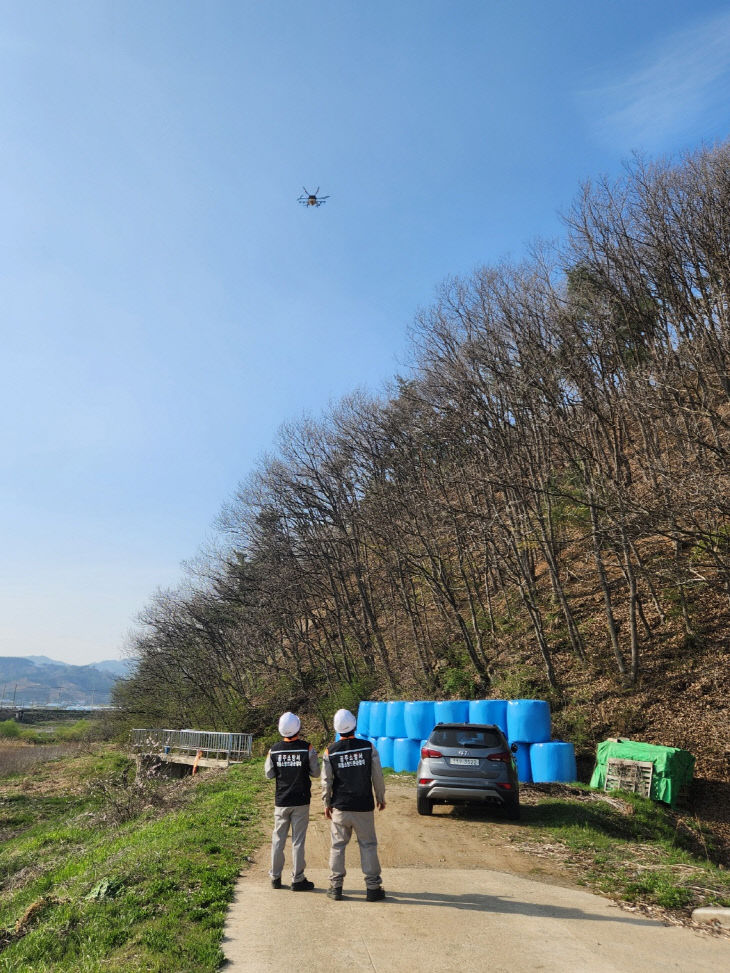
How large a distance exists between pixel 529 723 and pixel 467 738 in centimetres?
383

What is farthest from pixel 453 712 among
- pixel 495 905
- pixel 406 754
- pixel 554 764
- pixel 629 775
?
pixel 495 905

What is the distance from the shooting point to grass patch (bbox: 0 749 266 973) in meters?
6.30

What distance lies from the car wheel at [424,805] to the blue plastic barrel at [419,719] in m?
4.78

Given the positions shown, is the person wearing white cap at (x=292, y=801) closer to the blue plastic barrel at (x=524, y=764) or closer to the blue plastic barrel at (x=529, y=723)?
the blue plastic barrel at (x=524, y=764)

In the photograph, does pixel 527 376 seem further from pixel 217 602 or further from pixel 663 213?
pixel 217 602

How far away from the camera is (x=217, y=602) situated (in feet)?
154

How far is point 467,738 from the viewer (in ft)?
39.4

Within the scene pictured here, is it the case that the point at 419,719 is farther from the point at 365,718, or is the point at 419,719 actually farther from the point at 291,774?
the point at 291,774

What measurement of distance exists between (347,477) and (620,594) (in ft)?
43.8

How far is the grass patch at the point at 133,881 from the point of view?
6297mm

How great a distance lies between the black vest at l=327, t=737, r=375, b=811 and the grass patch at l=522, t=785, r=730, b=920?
297 centimetres

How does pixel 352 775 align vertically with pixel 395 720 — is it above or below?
above

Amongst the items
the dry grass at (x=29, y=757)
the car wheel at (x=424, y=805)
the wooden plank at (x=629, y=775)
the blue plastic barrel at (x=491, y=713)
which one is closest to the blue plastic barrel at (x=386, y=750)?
the blue plastic barrel at (x=491, y=713)

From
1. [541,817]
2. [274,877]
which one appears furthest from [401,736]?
[274,877]
